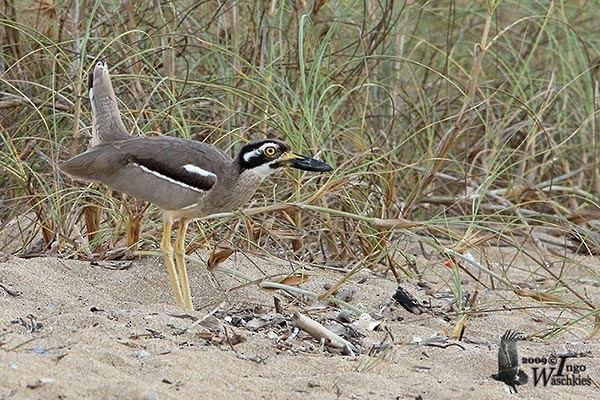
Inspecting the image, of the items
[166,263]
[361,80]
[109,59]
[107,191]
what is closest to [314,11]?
[361,80]

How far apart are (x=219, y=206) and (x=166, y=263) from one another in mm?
367

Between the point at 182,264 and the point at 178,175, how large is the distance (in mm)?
460

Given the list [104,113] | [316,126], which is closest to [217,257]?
[104,113]

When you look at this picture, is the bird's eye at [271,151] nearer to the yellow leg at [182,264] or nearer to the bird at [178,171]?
the bird at [178,171]

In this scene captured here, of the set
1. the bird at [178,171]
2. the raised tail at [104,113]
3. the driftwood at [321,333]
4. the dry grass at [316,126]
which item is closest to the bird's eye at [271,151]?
the bird at [178,171]

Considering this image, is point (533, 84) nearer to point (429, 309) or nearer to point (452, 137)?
point (452, 137)

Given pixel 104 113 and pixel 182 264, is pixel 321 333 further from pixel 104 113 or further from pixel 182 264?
pixel 104 113

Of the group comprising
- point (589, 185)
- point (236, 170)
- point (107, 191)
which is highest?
point (236, 170)

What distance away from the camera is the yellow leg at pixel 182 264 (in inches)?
189

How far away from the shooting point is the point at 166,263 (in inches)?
192

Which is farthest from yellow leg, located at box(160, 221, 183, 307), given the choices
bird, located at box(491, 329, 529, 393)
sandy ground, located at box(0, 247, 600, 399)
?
bird, located at box(491, 329, 529, 393)

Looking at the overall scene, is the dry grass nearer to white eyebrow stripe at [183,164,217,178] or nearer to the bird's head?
the bird's head

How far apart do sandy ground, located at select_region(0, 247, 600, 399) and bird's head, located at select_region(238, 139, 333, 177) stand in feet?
2.03

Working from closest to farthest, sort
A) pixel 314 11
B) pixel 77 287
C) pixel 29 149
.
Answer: pixel 77 287 → pixel 29 149 → pixel 314 11
